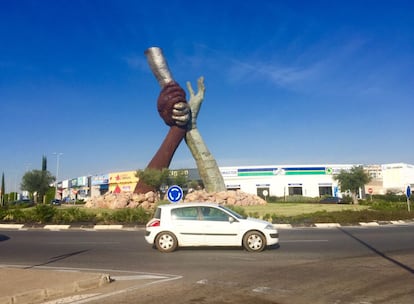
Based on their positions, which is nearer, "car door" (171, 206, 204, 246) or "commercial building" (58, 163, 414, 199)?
"car door" (171, 206, 204, 246)

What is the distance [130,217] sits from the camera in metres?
22.3

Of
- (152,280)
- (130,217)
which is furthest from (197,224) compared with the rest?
(130,217)

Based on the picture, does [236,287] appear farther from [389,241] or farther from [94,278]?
[389,241]

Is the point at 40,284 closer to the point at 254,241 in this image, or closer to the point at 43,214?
the point at 254,241

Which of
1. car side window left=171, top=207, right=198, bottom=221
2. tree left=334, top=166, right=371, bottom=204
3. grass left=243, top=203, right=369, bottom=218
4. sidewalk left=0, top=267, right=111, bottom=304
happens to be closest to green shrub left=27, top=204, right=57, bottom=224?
grass left=243, top=203, right=369, bottom=218

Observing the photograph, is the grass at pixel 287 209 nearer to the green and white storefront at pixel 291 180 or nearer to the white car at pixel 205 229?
the white car at pixel 205 229

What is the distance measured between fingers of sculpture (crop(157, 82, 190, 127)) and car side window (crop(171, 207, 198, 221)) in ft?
83.4

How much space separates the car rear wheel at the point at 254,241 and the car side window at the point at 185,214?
5.35ft

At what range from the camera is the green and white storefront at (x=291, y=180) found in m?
69.9

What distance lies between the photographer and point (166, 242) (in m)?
11.4

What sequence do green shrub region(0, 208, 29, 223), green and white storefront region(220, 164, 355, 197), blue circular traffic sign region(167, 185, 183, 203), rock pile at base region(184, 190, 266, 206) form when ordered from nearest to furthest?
1. blue circular traffic sign region(167, 185, 183, 203)
2. green shrub region(0, 208, 29, 223)
3. rock pile at base region(184, 190, 266, 206)
4. green and white storefront region(220, 164, 355, 197)

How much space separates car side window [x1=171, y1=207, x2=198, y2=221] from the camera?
37.3 ft

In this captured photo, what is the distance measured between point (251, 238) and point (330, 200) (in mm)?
46586

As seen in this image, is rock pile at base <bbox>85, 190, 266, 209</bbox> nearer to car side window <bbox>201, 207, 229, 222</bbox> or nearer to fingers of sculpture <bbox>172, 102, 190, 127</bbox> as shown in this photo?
fingers of sculpture <bbox>172, 102, 190, 127</bbox>
